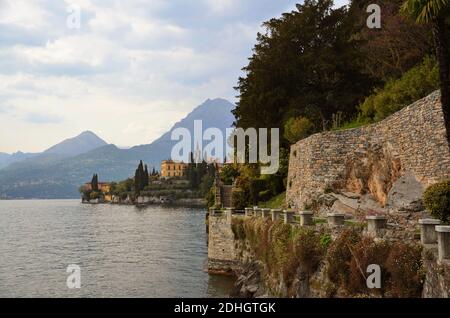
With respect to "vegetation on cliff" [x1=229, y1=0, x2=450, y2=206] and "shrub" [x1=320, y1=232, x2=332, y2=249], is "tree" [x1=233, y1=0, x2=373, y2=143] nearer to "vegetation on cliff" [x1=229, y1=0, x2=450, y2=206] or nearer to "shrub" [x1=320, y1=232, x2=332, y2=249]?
"vegetation on cliff" [x1=229, y1=0, x2=450, y2=206]

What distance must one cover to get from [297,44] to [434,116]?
22.3m

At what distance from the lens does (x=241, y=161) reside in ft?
148

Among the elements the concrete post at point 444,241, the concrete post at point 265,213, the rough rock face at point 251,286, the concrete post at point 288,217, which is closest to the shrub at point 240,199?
the concrete post at point 265,213

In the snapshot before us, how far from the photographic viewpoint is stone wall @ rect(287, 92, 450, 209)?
60.1 ft

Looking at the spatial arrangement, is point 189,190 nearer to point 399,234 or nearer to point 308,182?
point 308,182

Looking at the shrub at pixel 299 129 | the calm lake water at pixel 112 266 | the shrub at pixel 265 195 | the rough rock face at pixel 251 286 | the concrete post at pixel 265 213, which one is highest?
the shrub at pixel 299 129

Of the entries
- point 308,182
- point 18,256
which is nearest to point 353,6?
point 308,182

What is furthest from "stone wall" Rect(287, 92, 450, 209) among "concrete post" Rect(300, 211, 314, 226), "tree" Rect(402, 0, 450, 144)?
"concrete post" Rect(300, 211, 314, 226)

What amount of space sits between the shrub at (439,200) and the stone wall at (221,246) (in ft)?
61.4

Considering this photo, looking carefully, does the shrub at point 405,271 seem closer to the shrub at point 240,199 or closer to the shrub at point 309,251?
the shrub at point 309,251

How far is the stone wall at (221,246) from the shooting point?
31.2 metres

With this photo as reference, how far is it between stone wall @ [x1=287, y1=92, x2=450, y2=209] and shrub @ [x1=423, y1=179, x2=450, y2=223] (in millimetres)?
4374

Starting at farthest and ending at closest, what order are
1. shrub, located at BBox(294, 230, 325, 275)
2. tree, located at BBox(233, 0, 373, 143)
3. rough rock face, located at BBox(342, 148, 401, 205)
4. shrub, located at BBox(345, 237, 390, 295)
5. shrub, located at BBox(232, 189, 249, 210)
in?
shrub, located at BBox(232, 189, 249, 210) < tree, located at BBox(233, 0, 373, 143) < rough rock face, located at BBox(342, 148, 401, 205) < shrub, located at BBox(294, 230, 325, 275) < shrub, located at BBox(345, 237, 390, 295)
